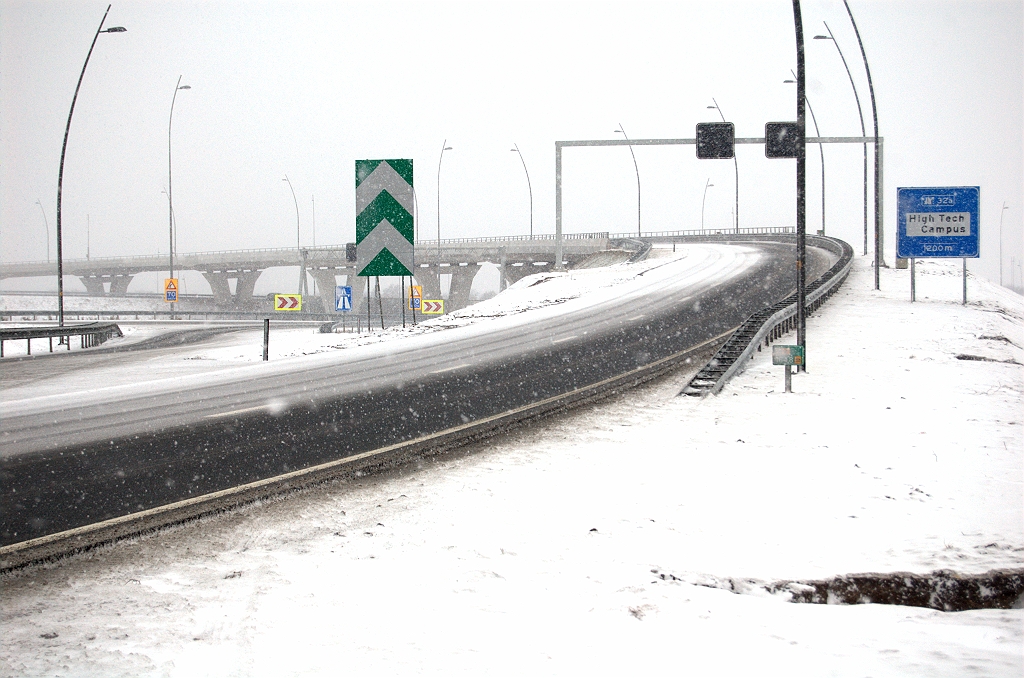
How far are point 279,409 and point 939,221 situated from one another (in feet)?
A: 63.9

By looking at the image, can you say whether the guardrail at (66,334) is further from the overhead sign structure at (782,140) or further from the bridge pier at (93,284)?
the bridge pier at (93,284)

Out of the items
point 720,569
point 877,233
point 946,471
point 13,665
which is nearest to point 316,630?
point 13,665

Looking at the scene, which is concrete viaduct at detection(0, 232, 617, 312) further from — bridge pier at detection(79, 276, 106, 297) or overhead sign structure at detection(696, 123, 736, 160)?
overhead sign structure at detection(696, 123, 736, 160)

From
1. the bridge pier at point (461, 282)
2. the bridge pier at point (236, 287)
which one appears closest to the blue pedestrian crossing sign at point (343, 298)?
the bridge pier at point (461, 282)

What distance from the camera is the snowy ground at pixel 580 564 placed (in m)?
4.66

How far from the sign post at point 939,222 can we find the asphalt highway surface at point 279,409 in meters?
5.15

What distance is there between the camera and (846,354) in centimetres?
1677

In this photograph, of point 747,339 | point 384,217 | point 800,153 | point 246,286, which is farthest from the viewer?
point 246,286

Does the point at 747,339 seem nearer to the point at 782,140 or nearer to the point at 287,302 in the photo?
the point at 782,140

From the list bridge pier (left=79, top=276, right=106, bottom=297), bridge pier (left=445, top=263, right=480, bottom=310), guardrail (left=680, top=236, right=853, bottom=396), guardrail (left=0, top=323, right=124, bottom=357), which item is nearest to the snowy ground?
guardrail (left=680, top=236, right=853, bottom=396)

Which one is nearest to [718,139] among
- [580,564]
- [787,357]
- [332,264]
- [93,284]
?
[787,357]

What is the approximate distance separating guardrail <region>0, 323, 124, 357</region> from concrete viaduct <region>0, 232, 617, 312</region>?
19.6m

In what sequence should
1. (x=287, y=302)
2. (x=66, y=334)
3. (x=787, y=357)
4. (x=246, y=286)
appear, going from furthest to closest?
(x=246, y=286), (x=287, y=302), (x=66, y=334), (x=787, y=357)

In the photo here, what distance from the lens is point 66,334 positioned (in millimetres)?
29188
